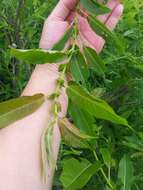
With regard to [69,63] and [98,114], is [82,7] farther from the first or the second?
[98,114]

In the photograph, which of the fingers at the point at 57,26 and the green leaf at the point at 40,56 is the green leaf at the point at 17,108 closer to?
the green leaf at the point at 40,56

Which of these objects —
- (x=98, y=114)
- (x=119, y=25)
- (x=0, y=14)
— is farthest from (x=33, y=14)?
(x=98, y=114)

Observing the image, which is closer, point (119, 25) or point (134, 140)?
point (134, 140)

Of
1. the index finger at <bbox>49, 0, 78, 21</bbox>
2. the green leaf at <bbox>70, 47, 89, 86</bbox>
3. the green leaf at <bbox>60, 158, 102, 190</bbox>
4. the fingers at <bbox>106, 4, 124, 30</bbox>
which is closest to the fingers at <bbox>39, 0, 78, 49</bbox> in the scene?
the index finger at <bbox>49, 0, 78, 21</bbox>

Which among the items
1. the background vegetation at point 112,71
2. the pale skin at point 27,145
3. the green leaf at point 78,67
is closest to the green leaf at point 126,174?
the background vegetation at point 112,71

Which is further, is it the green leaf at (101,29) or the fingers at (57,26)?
the fingers at (57,26)

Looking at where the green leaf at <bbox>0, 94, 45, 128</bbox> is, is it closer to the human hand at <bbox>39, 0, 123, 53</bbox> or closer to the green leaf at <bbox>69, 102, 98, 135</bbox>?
the green leaf at <bbox>69, 102, 98, 135</bbox>

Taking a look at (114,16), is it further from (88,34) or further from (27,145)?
(27,145)
